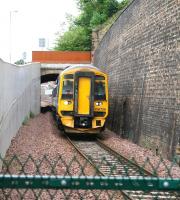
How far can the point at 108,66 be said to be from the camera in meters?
28.7

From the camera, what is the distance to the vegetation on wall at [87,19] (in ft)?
162

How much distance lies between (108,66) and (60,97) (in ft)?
31.7

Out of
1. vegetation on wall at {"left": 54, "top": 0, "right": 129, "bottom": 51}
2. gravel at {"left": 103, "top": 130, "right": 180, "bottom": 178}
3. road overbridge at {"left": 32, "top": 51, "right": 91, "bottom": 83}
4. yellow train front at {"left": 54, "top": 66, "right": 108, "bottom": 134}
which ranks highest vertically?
vegetation on wall at {"left": 54, "top": 0, "right": 129, "bottom": 51}

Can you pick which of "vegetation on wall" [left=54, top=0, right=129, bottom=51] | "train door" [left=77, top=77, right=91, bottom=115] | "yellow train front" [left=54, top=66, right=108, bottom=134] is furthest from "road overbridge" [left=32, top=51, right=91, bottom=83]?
"train door" [left=77, top=77, right=91, bottom=115]

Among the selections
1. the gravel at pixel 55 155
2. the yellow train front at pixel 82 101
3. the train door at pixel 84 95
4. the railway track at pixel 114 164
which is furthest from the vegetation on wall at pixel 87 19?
the railway track at pixel 114 164

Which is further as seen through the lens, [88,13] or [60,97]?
[88,13]

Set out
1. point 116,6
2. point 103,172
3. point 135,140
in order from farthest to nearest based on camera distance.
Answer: point 116,6 → point 135,140 → point 103,172

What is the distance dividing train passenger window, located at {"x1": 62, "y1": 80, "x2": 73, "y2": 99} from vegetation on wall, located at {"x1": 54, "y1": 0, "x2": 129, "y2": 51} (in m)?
29.3

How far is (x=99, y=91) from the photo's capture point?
777 inches

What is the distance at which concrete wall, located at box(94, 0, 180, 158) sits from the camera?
546 inches

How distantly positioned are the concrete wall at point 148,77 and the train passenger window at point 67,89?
8.61 ft

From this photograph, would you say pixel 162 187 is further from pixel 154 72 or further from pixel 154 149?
pixel 154 72

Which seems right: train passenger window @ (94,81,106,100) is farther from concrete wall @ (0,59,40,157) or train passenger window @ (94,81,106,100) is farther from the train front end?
concrete wall @ (0,59,40,157)

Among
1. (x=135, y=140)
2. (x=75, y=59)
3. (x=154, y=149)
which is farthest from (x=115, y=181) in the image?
(x=75, y=59)
